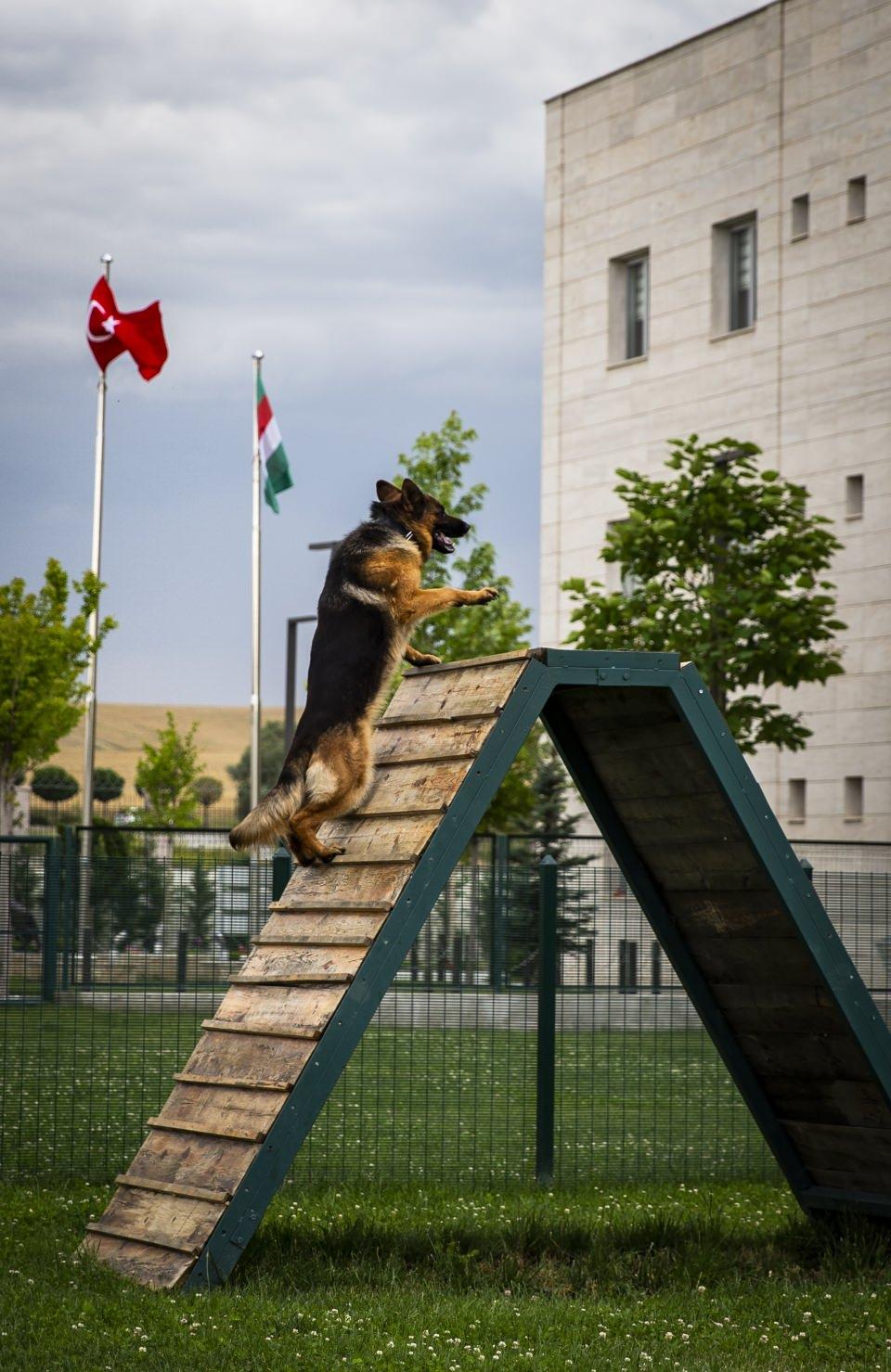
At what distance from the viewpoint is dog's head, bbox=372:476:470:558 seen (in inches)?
327

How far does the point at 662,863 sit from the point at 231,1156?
9.23ft

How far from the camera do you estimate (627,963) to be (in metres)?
13.0

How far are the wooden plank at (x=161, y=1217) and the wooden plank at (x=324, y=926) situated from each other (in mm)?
1246

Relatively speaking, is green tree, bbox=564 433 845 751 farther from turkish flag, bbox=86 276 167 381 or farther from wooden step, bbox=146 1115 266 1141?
wooden step, bbox=146 1115 266 1141

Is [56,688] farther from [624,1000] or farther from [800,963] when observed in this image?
[800,963]

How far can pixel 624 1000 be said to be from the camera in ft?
41.6

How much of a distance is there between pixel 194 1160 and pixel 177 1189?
153mm

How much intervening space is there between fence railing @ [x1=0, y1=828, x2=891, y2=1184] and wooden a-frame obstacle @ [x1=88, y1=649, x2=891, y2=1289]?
272 centimetres

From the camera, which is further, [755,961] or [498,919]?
[498,919]

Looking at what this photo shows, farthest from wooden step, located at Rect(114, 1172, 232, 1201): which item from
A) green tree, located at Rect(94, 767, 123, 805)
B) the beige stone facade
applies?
green tree, located at Rect(94, 767, 123, 805)

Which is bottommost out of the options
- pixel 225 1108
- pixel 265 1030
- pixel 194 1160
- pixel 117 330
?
pixel 194 1160

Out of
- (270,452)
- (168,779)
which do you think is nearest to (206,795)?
(168,779)

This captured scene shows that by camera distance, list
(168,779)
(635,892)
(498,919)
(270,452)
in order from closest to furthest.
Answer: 1. (635,892)
2. (498,919)
3. (270,452)
4. (168,779)

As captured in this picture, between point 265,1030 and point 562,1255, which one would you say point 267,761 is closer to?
point 562,1255
